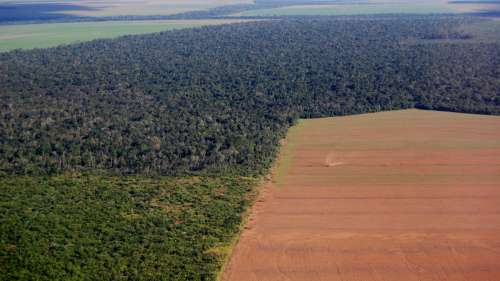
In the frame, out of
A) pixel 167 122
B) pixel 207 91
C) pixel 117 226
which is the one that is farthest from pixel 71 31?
pixel 117 226

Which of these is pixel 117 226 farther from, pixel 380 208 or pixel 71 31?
pixel 71 31

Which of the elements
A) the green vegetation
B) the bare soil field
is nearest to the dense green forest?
the green vegetation

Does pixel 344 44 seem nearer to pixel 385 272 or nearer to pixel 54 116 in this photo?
pixel 54 116

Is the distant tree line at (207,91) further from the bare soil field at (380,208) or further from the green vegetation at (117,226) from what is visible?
the bare soil field at (380,208)

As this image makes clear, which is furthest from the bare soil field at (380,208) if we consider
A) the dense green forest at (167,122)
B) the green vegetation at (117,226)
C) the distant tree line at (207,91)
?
the distant tree line at (207,91)

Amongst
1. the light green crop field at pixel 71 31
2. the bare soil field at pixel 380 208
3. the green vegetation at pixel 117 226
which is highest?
the green vegetation at pixel 117 226

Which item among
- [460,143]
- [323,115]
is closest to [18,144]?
[323,115]
